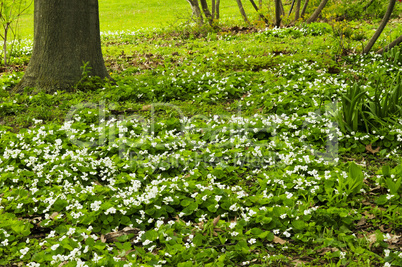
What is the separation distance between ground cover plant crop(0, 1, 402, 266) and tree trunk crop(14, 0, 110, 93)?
30 cm

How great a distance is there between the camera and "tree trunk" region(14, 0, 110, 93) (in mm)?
5820

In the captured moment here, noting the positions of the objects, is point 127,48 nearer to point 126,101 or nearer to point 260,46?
point 260,46

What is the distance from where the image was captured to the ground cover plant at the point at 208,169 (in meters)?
2.68

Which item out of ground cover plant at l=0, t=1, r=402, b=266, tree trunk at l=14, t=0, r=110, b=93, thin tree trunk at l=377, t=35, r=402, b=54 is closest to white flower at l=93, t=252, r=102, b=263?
ground cover plant at l=0, t=1, r=402, b=266

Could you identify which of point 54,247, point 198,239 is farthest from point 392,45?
point 54,247

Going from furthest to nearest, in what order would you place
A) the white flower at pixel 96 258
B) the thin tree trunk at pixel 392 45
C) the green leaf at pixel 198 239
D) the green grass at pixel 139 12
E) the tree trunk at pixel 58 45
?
the green grass at pixel 139 12 < the thin tree trunk at pixel 392 45 < the tree trunk at pixel 58 45 < the green leaf at pixel 198 239 < the white flower at pixel 96 258

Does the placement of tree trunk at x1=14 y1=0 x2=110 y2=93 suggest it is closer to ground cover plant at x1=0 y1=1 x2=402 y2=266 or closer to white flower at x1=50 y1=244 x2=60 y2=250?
ground cover plant at x1=0 y1=1 x2=402 y2=266

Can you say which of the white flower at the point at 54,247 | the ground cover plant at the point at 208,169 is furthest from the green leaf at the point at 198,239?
the white flower at the point at 54,247

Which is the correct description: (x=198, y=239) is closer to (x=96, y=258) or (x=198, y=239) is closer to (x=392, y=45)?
(x=96, y=258)

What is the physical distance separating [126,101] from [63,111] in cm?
101

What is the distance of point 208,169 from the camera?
374 cm

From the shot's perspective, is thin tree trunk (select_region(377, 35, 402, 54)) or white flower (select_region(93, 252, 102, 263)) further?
thin tree trunk (select_region(377, 35, 402, 54))

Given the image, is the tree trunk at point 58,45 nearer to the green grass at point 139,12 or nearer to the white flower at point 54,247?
the white flower at point 54,247

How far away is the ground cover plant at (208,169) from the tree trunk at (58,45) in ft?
0.98
